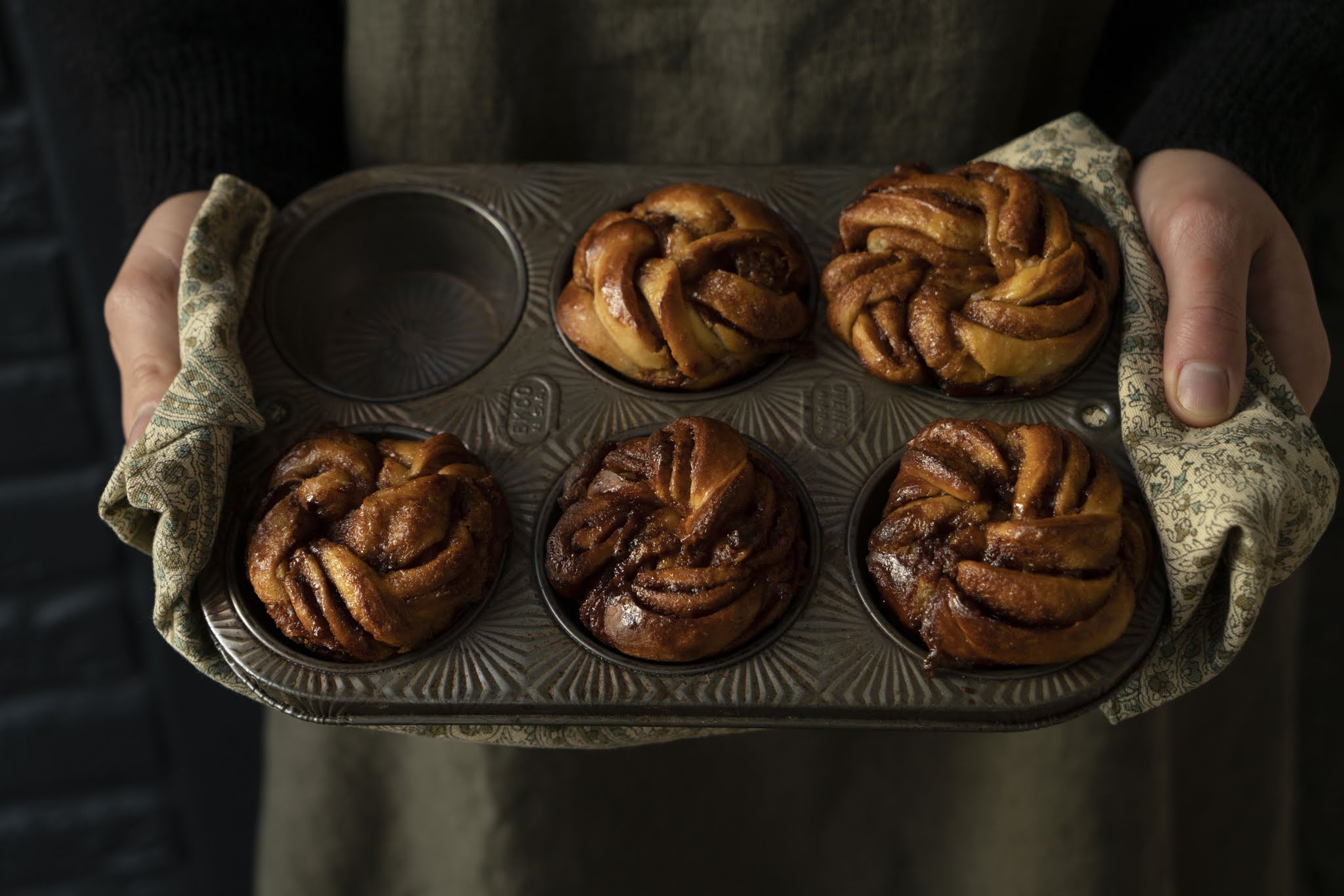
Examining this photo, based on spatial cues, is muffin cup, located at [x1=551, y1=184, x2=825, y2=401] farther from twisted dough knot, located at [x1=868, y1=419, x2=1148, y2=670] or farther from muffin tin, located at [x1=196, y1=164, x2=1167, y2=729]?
twisted dough knot, located at [x1=868, y1=419, x2=1148, y2=670]

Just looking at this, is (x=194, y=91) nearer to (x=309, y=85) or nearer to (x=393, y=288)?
(x=309, y=85)

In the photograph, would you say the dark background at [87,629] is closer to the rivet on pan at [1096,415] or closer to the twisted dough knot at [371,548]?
the rivet on pan at [1096,415]

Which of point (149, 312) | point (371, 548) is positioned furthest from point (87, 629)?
point (371, 548)

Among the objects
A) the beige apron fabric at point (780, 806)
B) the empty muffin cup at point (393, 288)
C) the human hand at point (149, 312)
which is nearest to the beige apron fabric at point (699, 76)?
the empty muffin cup at point (393, 288)

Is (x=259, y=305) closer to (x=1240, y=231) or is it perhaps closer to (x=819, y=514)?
(x=819, y=514)

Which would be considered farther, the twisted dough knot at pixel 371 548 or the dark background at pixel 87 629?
the dark background at pixel 87 629

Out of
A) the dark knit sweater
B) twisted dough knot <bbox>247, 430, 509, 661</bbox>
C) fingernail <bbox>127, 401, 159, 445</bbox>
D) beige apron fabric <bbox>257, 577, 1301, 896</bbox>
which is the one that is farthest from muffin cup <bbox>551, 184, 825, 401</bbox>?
beige apron fabric <bbox>257, 577, 1301, 896</bbox>
